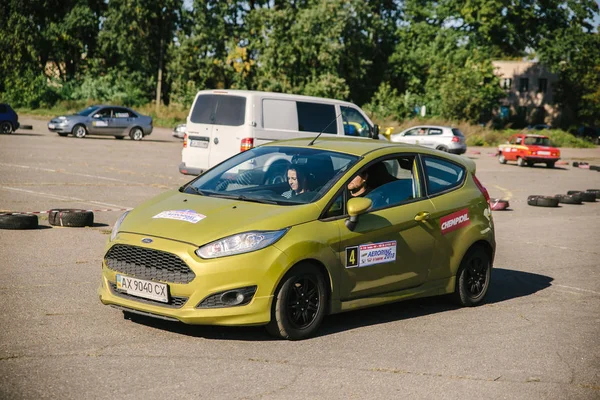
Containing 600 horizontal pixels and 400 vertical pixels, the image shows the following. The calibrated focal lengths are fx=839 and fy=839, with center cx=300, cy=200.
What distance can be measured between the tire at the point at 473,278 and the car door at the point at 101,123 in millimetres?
31452

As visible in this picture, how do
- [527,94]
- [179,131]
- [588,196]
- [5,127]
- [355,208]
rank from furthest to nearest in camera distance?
1. [527,94]
2. [179,131]
3. [5,127]
4. [588,196]
5. [355,208]

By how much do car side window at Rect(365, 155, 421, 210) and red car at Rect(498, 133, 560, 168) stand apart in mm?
31308

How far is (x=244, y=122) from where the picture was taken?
17969 mm

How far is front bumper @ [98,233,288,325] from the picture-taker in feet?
20.5

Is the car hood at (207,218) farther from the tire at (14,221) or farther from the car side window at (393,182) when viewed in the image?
the tire at (14,221)

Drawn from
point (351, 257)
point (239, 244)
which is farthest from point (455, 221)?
point (239, 244)

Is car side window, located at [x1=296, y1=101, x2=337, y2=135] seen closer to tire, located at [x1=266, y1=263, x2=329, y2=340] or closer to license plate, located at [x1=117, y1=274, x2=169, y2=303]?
tire, located at [x1=266, y1=263, x2=329, y2=340]

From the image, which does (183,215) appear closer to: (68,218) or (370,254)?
(370,254)

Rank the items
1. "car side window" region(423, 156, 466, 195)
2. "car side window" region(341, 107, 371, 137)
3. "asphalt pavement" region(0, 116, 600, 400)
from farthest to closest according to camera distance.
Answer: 1. "car side window" region(341, 107, 371, 137)
2. "car side window" region(423, 156, 466, 195)
3. "asphalt pavement" region(0, 116, 600, 400)

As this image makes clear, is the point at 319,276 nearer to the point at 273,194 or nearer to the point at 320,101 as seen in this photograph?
the point at 273,194

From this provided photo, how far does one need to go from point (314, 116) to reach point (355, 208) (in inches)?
480

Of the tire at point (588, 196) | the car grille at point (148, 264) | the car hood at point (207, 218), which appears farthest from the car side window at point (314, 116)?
the car grille at point (148, 264)

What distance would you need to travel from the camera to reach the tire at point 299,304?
6.47 metres

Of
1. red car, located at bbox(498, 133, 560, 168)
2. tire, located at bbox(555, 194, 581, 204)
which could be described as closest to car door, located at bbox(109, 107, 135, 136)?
red car, located at bbox(498, 133, 560, 168)
